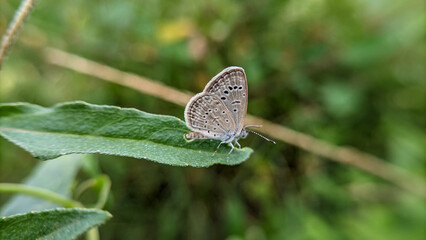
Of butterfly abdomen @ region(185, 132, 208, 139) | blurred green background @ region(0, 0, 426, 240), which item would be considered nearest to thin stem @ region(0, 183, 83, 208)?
butterfly abdomen @ region(185, 132, 208, 139)

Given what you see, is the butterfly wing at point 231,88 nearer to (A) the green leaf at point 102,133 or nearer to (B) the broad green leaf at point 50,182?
(A) the green leaf at point 102,133

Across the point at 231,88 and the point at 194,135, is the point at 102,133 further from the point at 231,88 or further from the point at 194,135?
the point at 231,88

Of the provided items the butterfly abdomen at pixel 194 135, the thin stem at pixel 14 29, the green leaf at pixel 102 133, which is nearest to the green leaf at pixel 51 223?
the green leaf at pixel 102 133

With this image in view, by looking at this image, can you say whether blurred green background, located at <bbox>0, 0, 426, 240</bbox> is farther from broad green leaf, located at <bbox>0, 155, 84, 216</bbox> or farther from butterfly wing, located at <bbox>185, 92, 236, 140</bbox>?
butterfly wing, located at <bbox>185, 92, 236, 140</bbox>

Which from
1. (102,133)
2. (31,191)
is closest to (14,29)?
(102,133)

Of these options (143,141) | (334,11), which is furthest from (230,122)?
(334,11)
